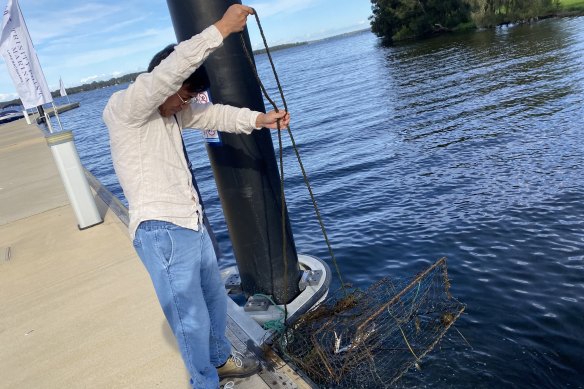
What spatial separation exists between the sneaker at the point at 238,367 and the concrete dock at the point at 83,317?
6 cm

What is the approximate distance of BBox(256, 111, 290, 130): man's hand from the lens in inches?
127

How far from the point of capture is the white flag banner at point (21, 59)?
24.5ft

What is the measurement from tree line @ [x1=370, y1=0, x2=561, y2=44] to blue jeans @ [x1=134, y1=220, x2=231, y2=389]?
174 ft

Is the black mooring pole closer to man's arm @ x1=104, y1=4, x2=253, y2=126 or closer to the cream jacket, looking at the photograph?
the cream jacket

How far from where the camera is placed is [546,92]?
52.9 ft

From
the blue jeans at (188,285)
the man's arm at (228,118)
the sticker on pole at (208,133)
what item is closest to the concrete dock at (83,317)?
the blue jeans at (188,285)

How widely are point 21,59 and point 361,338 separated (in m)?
7.41

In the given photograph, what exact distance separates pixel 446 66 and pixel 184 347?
95.5ft

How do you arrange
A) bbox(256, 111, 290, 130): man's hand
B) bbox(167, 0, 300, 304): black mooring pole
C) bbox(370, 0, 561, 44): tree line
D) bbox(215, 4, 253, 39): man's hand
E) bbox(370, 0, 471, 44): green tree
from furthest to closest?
bbox(370, 0, 471, 44): green tree → bbox(370, 0, 561, 44): tree line → bbox(167, 0, 300, 304): black mooring pole → bbox(256, 111, 290, 130): man's hand → bbox(215, 4, 253, 39): man's hand

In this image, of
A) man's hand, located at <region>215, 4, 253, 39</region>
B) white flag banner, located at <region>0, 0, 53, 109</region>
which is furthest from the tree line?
man's hand, located at <region>215, 4, 253, 39</region>

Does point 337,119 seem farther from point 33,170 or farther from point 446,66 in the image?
point 446,66

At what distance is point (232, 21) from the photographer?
2576mm

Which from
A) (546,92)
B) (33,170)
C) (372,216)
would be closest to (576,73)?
(546,92)

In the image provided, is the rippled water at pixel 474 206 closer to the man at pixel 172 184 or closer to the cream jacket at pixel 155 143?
the man at pixel 172 184
